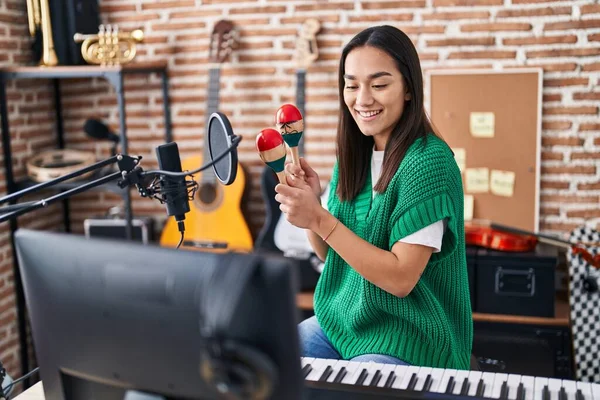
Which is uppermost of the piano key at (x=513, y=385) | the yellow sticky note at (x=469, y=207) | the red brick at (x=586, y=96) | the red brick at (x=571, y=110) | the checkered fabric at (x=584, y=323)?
the red brick at (x=586, y=96)

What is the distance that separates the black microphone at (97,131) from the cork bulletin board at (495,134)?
148 cm

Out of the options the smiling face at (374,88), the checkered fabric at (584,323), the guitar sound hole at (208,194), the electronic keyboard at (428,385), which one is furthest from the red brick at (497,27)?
the electronic keyboard at (428,385)

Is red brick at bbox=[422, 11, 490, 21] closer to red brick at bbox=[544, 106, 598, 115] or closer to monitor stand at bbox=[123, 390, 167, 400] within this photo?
red brick at bbox=[544, 106, 598, 115]

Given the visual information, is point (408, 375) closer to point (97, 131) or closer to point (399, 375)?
point (399, 375)

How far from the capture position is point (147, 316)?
2.89ft

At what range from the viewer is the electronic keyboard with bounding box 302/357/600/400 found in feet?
4.33

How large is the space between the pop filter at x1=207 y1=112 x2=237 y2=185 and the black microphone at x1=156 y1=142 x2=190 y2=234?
70 millimetres

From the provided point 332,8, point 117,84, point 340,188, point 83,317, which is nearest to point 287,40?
point 332,8

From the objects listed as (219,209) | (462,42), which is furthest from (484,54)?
(219,209)

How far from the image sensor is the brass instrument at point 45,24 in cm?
331

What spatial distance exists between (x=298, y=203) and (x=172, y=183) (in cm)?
32

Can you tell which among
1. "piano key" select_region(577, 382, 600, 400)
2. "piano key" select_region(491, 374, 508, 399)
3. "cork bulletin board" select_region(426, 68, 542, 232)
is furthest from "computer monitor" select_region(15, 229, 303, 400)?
"cork bulletin board" select_region(426, 68, 542, 232)

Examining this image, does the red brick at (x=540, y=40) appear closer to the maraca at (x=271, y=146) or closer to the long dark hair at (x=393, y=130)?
the long dark hair at (x=393, y=130)

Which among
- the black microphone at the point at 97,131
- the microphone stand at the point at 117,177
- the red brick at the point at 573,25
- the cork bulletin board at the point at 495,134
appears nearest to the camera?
the microphone stand at the point at 117,177
